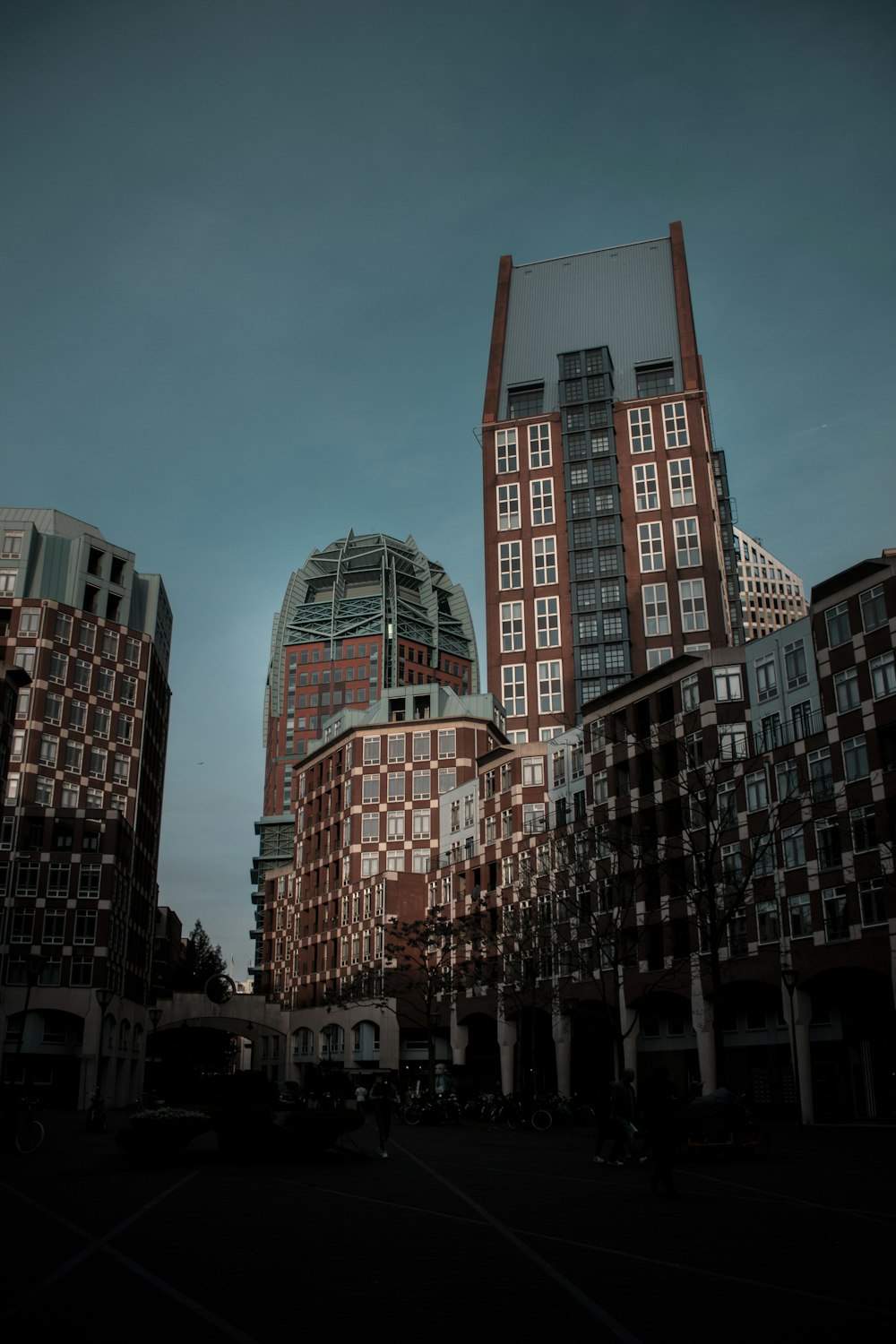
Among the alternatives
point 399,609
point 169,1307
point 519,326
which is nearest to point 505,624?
point 519,326

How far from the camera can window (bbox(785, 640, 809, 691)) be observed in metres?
48.3

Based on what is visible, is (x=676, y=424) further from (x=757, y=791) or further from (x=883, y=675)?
(x=883, y=675)

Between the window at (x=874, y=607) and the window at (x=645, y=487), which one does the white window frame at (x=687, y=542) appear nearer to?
the window at (x=645, y=487)

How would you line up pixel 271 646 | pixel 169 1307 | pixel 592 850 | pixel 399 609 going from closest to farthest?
pixel 169 1307, pixel 592 850, pixel 399 609, pixel 271 646

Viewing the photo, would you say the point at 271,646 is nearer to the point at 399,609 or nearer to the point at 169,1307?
the point at 399,609

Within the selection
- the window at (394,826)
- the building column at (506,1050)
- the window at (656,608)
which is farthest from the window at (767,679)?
the window at (656,608)

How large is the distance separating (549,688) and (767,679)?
45.2 m

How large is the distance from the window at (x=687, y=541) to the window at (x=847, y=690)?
5086 centimetres

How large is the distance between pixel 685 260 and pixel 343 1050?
79.6 m

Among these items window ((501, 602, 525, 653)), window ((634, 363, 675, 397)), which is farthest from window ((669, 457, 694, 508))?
window ((501, 602, 525, 653))

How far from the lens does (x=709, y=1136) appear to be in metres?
24.8

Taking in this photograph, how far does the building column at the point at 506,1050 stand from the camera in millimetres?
67938

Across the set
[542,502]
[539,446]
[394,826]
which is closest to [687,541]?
[542,502]

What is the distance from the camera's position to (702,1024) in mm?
51562
